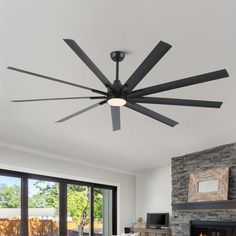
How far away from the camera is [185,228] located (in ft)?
25.2

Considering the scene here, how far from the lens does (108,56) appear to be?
3.79 metres

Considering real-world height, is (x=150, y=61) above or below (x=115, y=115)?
above

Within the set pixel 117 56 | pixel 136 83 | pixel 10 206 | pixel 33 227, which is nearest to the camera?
pixel 136 83

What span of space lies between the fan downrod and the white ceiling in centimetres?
6

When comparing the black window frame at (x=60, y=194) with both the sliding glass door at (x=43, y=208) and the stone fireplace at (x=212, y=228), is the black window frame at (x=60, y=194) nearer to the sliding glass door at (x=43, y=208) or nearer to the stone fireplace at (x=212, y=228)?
the sliding glass door at (x=43, y=208)

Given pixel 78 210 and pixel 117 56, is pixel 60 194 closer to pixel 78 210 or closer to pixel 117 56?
pixel 78 210

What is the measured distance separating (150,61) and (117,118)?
45.4 inches

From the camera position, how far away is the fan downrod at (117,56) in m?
3.66

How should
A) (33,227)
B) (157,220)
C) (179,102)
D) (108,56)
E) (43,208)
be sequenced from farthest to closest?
1. (157,220)
2. (43,208)
3. (33,227)
4. (108,56)
5. (179,102)

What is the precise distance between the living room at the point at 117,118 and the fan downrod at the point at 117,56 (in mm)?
10

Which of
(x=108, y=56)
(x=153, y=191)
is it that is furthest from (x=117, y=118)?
(x=153, y=191)

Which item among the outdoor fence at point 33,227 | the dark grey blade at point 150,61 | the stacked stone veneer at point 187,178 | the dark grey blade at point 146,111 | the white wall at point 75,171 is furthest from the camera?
the white wall at point 75,171

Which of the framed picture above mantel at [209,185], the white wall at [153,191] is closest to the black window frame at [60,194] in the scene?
the white wall at [153,191]

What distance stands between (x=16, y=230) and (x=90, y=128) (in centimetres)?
286
